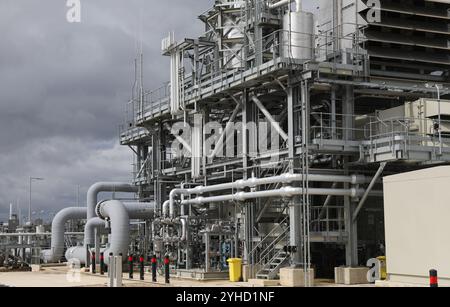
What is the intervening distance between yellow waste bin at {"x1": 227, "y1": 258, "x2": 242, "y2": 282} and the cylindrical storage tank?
798 cm

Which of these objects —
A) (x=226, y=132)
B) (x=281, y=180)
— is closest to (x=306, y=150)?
(x=281, y=180)

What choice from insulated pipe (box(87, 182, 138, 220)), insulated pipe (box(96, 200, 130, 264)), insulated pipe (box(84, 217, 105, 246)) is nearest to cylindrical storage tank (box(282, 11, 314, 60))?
insulated pipe (box(96, 200, 130, 264))

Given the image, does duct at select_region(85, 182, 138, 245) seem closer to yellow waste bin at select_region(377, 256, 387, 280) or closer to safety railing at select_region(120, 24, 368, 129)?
safety railing at select_region(120, 24, 368, 129)

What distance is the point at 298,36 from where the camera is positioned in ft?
86.2

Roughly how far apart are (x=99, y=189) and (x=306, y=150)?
827 inches

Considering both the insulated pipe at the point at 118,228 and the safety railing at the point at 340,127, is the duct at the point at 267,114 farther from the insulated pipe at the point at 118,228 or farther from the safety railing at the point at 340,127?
the insulated pipe at the point at 118,228

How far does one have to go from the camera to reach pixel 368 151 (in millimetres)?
25125

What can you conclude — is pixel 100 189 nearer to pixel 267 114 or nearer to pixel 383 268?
pixel 267 114

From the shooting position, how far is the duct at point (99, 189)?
42.3 meters

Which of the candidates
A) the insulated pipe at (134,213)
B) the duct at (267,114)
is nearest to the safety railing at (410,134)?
the duct at (267,114)

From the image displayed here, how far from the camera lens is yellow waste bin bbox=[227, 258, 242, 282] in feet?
90.1

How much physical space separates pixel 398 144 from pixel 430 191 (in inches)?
139

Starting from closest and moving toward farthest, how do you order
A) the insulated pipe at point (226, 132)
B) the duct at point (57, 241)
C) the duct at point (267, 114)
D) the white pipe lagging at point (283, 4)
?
the duct at point (267, 114), the white pipe lagging at point (283, 4), the insulated pipe at point (226, 132), the duct at point (57, 241)

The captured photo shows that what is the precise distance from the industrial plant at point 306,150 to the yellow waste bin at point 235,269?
0.04 meters
